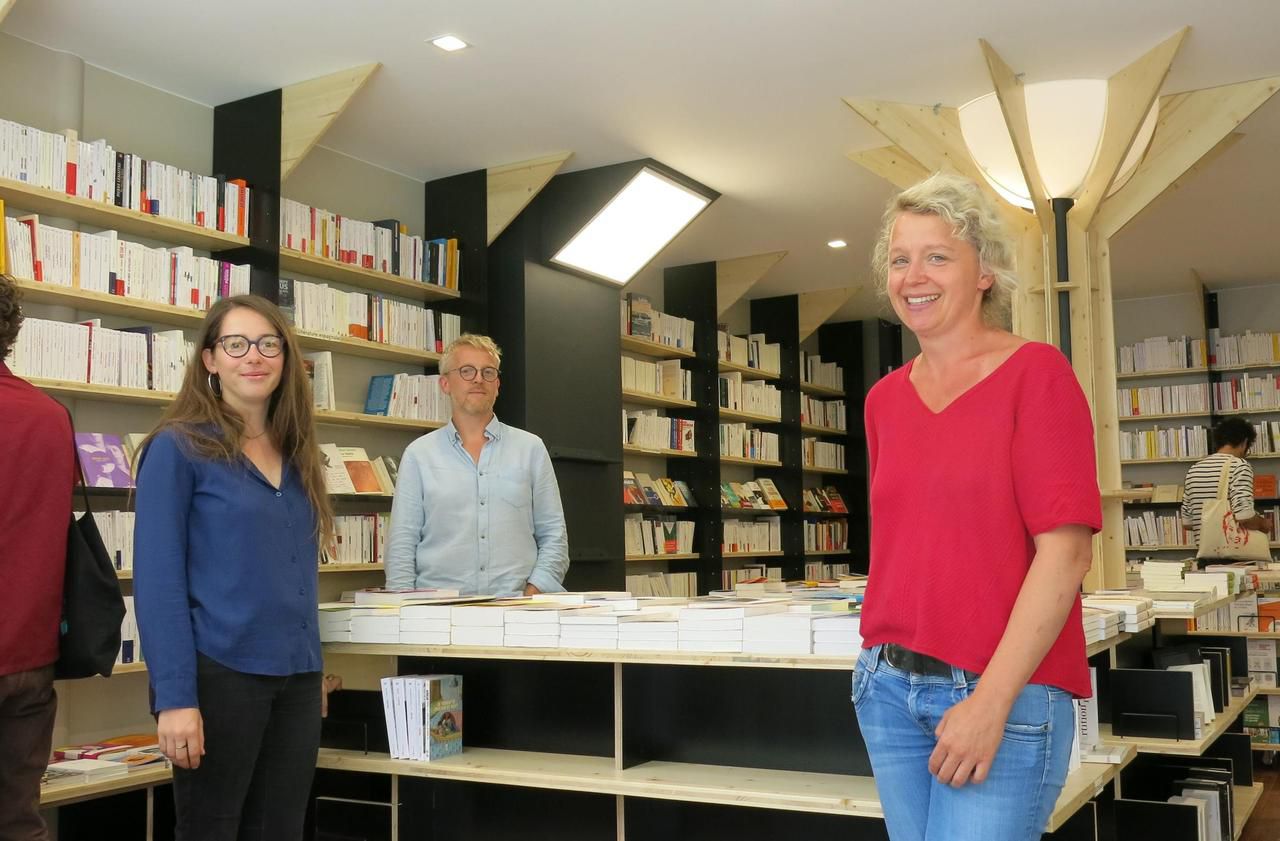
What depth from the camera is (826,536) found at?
10.4 metres

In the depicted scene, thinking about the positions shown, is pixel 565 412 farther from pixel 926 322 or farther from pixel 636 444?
pixel 926 322

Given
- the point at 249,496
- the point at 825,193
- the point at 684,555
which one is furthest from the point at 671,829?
the point at 684,555

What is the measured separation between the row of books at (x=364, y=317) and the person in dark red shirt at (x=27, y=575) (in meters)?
2.70

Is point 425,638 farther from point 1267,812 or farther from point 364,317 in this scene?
point 1267,812

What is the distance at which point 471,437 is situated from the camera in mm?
4277

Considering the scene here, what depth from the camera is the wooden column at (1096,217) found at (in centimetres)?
541

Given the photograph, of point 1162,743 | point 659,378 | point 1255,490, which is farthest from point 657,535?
point 1255,490

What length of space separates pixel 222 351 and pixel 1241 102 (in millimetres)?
4713

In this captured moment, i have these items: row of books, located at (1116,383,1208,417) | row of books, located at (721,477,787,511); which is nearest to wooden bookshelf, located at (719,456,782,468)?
row of books, located at (721,477,787,511)

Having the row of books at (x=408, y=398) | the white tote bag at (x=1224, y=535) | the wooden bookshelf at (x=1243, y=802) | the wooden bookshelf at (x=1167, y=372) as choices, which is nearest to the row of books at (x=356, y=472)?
the row of books at (x=408, y=398)

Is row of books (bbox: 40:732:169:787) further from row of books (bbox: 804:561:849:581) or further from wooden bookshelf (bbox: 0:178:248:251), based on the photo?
row of books (bbox: 804:561:849:581)

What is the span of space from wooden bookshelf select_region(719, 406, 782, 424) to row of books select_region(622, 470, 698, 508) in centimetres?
64

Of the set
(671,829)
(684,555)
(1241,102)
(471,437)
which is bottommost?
(671,829)

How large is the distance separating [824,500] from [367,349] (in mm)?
5612
